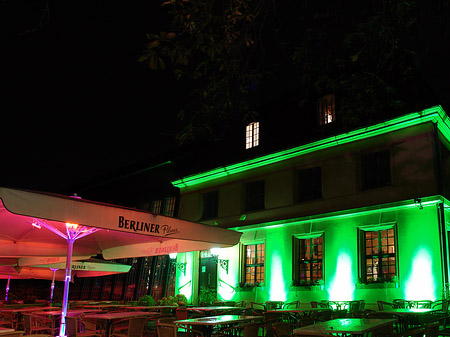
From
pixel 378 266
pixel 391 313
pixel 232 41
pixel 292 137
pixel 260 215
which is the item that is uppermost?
pixel 292 137

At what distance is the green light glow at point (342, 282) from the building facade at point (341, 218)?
3 cm

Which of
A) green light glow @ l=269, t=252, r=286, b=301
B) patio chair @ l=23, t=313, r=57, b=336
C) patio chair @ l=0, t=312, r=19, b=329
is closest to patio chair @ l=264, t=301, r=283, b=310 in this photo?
green light glow @ l=269, t=252, r=286, b=301

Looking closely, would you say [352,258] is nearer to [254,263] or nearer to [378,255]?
[378,255]

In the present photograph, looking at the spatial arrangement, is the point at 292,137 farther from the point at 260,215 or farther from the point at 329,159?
the point at 260,215

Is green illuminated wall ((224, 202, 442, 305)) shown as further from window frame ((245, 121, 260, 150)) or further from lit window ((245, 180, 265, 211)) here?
window frame ((245, 121, 260, 150))

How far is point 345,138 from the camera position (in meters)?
15.7

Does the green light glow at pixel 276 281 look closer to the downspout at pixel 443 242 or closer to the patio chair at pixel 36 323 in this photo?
the downspout at pixel 443 242

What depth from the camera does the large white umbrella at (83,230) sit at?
6.93 meters

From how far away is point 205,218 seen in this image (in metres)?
21.0

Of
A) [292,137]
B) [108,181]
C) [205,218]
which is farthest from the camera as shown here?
[108,181]

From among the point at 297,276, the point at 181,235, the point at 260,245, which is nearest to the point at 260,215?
the point at 260,245

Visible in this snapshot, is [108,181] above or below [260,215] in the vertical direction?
above

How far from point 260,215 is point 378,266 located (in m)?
5.57

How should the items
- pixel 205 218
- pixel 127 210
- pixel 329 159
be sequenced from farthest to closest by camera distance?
1. pixel 205 218
2. pixel 329 159
3. pixel 127 210
